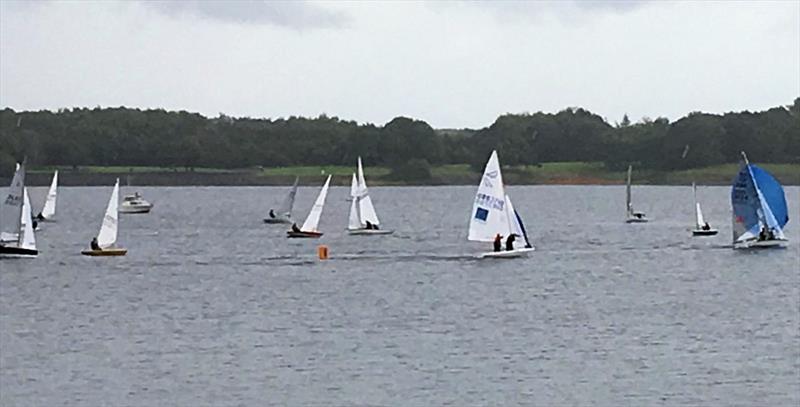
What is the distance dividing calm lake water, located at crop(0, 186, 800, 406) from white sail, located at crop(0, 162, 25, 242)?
1.92 meters

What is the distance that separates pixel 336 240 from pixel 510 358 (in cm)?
4774

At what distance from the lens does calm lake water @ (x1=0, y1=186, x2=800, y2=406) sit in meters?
36.0

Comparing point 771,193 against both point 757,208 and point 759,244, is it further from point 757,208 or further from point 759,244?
point 759,244

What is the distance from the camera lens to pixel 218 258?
75.6 m

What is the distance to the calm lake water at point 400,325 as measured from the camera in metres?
36.0

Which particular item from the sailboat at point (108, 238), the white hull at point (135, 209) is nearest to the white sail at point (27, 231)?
the sailboat at point (108, 238)

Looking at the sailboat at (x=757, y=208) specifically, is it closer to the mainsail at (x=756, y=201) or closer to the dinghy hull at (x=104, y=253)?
the mainsail at (x=756, y=201)

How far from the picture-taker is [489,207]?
6462 centimetres

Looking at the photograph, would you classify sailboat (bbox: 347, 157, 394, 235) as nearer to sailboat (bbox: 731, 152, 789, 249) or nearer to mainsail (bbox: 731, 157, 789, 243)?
sailboat (bbox: 731, 152, 789, 249)

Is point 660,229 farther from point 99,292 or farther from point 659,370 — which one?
point 659,370

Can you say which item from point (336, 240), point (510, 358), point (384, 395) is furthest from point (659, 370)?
point (336, 240)

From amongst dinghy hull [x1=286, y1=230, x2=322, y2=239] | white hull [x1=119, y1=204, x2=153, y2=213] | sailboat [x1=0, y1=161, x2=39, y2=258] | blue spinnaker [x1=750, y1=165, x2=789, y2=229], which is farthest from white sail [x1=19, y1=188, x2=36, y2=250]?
white hull [x1=119, y1=204, x2=153, y2=213]

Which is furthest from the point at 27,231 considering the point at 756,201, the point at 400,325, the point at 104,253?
the point at 756,201

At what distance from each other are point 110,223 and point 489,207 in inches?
589
